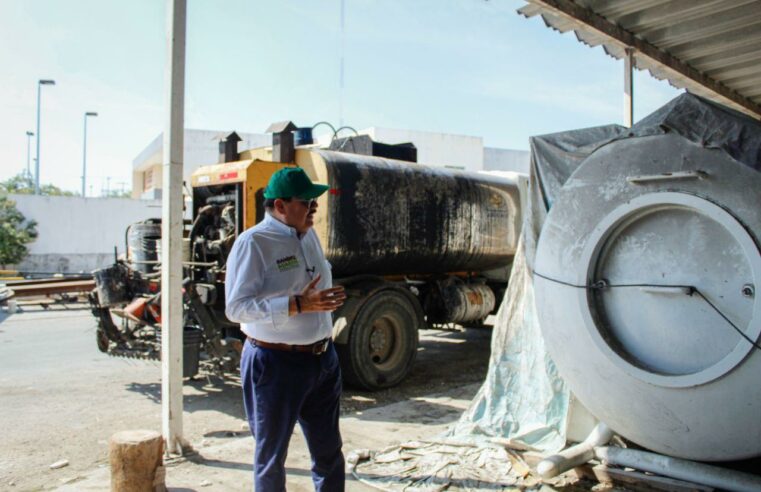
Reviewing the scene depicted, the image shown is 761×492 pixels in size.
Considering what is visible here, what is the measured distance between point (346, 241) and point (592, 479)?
12.0 ft

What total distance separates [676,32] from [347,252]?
3.72 m

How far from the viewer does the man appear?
9.59 feet

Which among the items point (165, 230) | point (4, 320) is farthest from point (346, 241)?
point (4, 320)

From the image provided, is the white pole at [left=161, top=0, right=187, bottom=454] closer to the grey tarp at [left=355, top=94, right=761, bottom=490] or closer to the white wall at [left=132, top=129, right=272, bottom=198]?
the grey tarp at [left=355, top=94, right=761, bottom=490]

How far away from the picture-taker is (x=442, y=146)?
2625 centimetres

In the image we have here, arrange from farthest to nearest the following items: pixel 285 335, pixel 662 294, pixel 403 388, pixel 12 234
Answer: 1. pixel 12 234
2. pixel 403 388
3. pixel 662 294
4. pixel 285 335

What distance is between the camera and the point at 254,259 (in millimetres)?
2988

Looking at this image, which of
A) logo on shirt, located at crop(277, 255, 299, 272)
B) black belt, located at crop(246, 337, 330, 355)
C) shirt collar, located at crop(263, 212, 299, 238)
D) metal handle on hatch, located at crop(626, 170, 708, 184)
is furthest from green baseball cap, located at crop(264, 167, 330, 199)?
metal handle on hatch, located at crop(626, 170, 708, 184)

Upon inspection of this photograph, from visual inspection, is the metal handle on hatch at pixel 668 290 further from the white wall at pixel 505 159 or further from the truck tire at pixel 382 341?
the white wall at pixel 505 159

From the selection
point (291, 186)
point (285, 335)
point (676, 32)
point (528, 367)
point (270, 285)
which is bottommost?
point (528, 367)

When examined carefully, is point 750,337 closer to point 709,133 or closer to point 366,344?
point 709,133

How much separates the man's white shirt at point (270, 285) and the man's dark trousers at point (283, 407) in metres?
0.10

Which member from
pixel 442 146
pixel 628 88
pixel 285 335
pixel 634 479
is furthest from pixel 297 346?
pixel 442 146

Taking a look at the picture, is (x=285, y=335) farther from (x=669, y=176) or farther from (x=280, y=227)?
(x=669, y=176)
